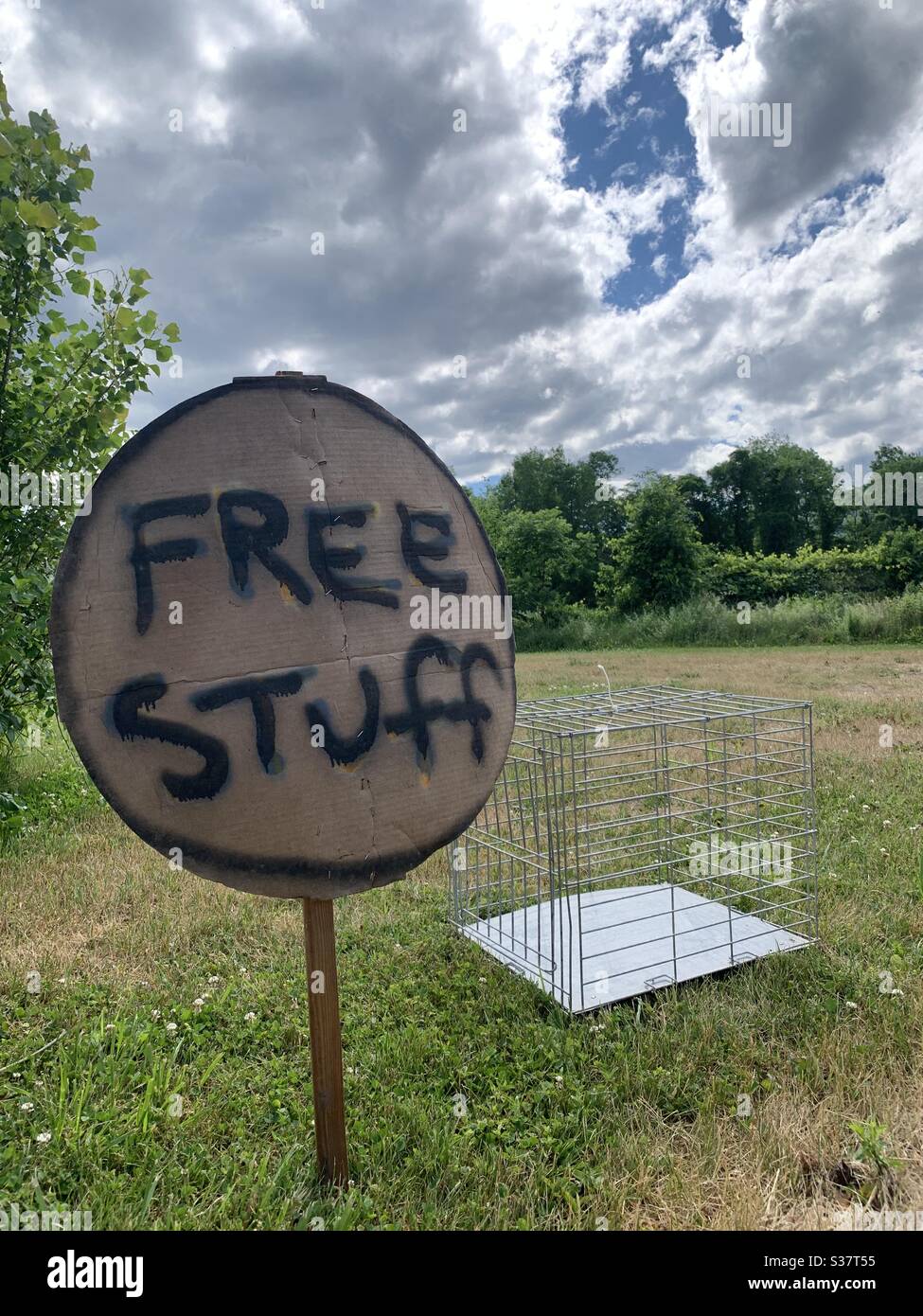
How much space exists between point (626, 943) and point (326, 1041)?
1.97 meters

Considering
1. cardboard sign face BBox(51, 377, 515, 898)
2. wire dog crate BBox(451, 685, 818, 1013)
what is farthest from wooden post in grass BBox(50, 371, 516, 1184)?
wire dog crate BBox(451, 685, 818, 1013)

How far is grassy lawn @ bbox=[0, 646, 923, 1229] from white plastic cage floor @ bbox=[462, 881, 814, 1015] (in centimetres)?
10

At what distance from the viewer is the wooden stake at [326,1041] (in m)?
1.98

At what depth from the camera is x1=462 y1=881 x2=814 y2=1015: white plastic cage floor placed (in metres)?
3.19

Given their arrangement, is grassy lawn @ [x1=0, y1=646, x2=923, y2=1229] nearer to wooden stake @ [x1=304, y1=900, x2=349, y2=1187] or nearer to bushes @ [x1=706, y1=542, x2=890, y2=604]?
wooden stake @ [x1=304, y1=900, x2=349, y2=1187]

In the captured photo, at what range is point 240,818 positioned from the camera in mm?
1774

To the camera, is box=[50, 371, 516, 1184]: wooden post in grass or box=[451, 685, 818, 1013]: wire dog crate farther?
box=[451, 685, 818, 1013]: wire dog crate

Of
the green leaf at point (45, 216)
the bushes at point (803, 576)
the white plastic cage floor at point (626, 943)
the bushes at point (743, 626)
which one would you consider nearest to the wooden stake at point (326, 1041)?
the white plastic cage floor at point (626, 943)

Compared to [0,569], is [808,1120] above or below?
below

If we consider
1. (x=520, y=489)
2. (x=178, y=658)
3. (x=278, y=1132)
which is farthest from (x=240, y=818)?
(x=520, y=489)

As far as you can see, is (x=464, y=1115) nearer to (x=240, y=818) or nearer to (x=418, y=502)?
(x=240, y=818)

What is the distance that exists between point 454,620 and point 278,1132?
1.68 metres

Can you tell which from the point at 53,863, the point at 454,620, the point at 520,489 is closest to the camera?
the point at 454,620

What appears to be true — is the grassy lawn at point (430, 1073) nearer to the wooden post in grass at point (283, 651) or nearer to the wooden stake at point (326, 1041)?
the wooden stake at point (326, 1041)
